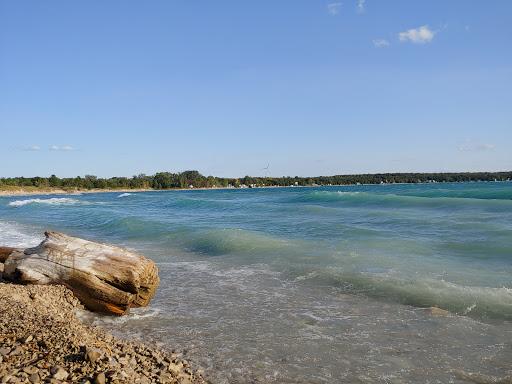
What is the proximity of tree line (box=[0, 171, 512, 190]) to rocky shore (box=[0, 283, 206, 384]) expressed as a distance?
10545cm

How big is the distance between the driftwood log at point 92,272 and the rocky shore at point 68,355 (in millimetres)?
738

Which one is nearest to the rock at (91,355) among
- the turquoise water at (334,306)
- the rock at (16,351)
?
the rock at (16,351)

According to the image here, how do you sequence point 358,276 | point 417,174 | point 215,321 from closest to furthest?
1. point 215,321
2. point 358,276
3. point 417,174

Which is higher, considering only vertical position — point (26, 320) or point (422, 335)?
point (26, 320)

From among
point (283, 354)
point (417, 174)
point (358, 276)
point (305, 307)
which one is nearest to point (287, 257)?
point (358, 276)

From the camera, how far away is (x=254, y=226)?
20.8m

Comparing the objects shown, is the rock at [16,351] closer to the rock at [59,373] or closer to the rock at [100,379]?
the rock at [59,373]

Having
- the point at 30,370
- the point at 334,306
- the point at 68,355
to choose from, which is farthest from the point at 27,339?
Result: the point at 334,306

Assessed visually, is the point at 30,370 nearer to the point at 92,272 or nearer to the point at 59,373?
the point at 59,373

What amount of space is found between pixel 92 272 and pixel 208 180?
13856 centimetres

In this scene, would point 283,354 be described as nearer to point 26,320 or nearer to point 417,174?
point 26,320

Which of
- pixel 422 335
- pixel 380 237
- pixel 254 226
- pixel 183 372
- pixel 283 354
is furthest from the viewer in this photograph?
pixel 254 226

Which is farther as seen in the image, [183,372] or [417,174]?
[417,174]

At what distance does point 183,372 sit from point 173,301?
131 inches
